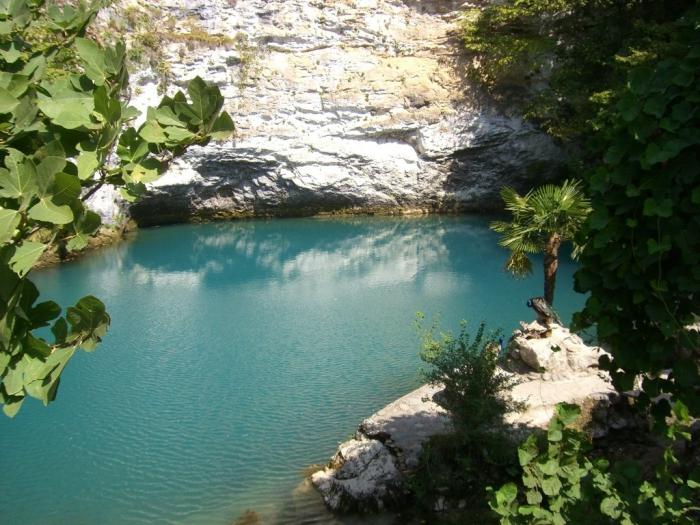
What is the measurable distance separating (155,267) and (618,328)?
16.8 meters

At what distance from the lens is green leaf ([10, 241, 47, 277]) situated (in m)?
1.81

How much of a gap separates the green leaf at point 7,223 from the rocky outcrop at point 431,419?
513 cm

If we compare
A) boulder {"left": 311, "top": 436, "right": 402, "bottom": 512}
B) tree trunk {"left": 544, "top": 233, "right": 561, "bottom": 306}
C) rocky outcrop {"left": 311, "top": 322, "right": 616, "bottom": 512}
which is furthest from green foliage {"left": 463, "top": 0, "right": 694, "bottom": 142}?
boulder {"left": 311, "top": 436, "right": 402, "bottom": 512}

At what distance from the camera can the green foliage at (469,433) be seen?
20.3 ft

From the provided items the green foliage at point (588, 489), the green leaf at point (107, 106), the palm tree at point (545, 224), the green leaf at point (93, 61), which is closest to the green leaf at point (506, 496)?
the green foliage at point (588, 489)

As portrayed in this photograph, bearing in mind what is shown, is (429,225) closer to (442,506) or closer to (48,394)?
(442,506)

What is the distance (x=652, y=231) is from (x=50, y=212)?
7.60 feet

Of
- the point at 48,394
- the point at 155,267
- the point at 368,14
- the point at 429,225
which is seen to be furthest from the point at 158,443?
the point at 368,14

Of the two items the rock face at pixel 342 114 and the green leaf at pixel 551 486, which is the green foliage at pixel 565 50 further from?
the green leaf at pixel 551 486

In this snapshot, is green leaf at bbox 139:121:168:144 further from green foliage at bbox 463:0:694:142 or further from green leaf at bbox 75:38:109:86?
green foliage at bbox 463:0:694:142

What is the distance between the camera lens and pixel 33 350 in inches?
81.4

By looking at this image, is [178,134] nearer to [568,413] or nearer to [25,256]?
[25,256]

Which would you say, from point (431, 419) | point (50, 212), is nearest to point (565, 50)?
point (431, 419)

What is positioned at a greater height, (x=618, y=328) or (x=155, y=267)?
(x=618, y=328)
